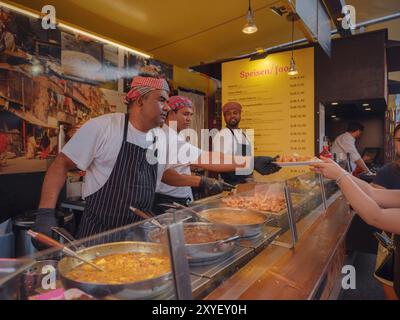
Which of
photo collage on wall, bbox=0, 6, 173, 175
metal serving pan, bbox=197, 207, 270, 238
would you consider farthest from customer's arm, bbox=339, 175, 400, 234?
photo collage on wall, bbox=0, 6, 173, 175

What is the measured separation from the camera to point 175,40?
511 cm

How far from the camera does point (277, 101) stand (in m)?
5.49

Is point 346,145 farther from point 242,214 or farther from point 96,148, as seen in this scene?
point 96,148

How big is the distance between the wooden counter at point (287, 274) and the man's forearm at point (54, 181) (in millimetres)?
1181

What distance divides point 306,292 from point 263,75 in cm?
493

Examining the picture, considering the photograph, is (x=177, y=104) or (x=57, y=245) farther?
(x=177, y=104)

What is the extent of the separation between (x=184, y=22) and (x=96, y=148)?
3180 mm

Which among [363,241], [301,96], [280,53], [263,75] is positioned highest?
[280,53]

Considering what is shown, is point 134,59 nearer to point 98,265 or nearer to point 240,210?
point 240,210

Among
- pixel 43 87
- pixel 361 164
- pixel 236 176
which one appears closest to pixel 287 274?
pixel 236 176

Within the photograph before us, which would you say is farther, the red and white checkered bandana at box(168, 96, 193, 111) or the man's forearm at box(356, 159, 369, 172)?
the man's forearm at box(356, 159, 369, 172)

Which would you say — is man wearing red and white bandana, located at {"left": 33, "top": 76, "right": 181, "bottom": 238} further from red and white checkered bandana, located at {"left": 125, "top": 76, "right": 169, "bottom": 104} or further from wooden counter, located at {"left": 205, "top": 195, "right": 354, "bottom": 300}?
wooden counter, located at {"left": 205, "top": 195, "right": 354, "bottom": 300}

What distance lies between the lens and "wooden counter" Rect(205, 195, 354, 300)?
125 centimetres
